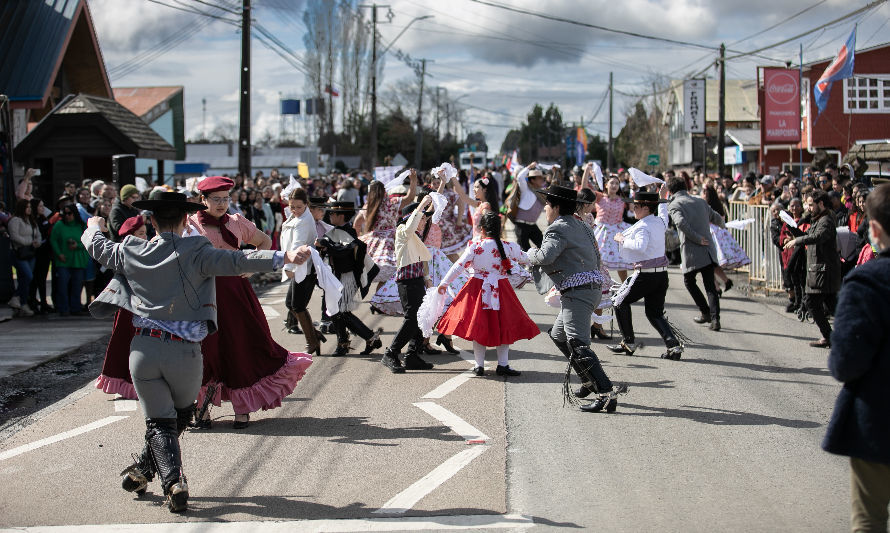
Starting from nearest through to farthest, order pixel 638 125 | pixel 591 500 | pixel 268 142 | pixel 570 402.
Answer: pixel 591 500 → pixel 570 402 → pixel 638 125 → pixel 268 142

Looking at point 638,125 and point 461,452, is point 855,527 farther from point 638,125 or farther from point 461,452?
point 638,125

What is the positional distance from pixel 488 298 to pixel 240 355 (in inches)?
100

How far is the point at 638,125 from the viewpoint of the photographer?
80.6 meters

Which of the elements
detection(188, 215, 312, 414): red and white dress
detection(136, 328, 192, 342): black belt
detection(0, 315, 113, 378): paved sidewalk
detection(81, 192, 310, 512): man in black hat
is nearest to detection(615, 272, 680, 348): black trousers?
detection(188, 215, 312, 414): red and white dress

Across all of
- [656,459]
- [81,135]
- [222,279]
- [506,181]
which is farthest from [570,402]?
[506,181]

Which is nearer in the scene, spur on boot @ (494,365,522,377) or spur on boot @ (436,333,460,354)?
spur on boot @ (494,365,522,377)

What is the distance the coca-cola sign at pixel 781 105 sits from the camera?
27062 mm

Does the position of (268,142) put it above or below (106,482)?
above

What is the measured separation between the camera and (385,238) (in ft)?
35.3

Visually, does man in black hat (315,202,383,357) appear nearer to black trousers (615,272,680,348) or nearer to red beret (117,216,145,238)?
black trousers (615,272,680,348)

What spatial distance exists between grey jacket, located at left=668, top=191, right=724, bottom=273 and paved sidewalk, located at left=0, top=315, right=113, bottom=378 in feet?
24.9

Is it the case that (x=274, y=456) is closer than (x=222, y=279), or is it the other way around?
(x=274, y=456)

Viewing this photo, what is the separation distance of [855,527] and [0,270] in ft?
40.2

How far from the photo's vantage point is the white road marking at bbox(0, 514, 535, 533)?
16.0 feet
